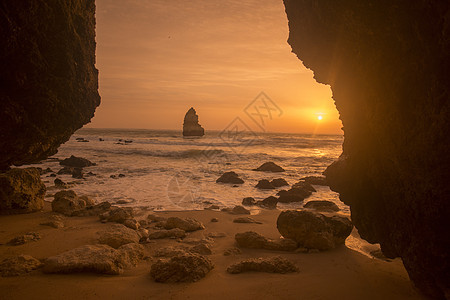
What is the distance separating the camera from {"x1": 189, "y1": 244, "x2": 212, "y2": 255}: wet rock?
5.92m

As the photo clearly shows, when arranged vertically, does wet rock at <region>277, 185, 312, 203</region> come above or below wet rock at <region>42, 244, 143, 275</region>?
below

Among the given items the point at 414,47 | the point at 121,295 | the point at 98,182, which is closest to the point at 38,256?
the point at 121,295

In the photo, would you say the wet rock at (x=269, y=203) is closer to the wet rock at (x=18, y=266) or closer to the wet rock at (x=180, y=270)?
the wet rock at (x=180, y=270)

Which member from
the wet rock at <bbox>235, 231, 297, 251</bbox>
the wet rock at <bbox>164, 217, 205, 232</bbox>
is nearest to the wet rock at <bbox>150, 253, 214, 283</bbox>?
the wet rock at <bbox>235, 231, 297, 251</bbox>

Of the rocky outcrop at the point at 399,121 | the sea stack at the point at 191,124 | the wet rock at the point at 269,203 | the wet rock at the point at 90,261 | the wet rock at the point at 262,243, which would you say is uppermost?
the sea stack at the point at 191,124

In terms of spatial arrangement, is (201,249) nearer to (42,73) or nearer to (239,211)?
(239,211)

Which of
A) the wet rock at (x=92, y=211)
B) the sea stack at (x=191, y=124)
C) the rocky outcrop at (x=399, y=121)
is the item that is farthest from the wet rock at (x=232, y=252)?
the sea stack at (x=191, y=124)

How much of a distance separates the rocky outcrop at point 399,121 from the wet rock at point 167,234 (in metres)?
4.17

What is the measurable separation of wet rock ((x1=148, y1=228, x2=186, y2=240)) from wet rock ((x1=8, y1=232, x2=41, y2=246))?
2502 mm

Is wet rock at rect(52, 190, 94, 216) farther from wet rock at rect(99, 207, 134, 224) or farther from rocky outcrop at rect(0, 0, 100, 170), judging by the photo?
rocky outcrop at rect(0, 0, 100, 170)

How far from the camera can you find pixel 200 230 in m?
7.68

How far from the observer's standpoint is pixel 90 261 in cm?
454

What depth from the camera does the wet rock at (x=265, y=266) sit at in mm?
4797

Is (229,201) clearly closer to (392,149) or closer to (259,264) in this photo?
(259,264)
